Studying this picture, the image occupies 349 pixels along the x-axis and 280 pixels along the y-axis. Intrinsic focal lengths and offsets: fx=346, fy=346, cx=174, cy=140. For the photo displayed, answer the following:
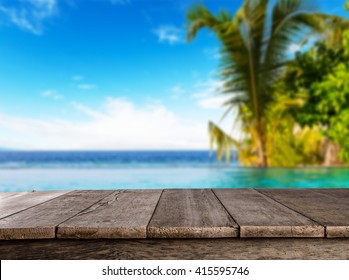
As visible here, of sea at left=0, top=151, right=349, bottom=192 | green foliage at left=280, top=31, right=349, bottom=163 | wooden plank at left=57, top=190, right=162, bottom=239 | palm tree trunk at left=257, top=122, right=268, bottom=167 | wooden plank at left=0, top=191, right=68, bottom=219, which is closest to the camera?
wooden plank at left=57, top=190, right=162, bottom=239

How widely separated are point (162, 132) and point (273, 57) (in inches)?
598

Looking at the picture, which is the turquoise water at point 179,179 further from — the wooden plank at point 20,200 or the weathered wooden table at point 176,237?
the weathered wooden table at point 176,237

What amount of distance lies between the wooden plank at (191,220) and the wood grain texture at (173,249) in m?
0.04

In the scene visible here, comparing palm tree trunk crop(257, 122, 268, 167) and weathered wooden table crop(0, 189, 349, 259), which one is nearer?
weathered wooden table crop(0, 189, 349, 259)

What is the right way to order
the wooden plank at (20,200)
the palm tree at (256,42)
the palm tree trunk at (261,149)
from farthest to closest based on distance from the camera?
the palm tree trunk at (261,149)
the palm tree at (256,42)
the wooden plank at (20,200)

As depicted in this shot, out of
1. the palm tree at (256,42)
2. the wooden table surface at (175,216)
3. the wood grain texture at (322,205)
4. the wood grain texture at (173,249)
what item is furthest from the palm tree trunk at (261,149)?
the wood grain texture at (173,249)

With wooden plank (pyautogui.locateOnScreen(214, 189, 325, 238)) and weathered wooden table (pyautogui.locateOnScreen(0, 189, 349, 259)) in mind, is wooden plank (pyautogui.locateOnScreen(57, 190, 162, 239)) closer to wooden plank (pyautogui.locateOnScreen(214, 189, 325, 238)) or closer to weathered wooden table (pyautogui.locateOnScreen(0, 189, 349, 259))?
weathered wooden table (pyautogui.locateOnScreen(0, 189, 349, 259))

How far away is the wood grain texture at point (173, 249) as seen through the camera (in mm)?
1003

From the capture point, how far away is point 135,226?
1.00m

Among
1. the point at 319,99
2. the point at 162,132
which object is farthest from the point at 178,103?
the point at 319,99

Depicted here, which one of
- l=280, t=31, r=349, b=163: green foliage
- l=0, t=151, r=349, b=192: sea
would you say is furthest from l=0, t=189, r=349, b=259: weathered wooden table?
l=280, t=31, r=349, b=163: green foliage

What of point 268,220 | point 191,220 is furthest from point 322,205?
point 191,220

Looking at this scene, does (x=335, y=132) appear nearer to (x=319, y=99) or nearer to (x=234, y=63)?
(x=319, y=99)

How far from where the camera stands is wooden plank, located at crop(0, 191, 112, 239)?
0.99 meters
